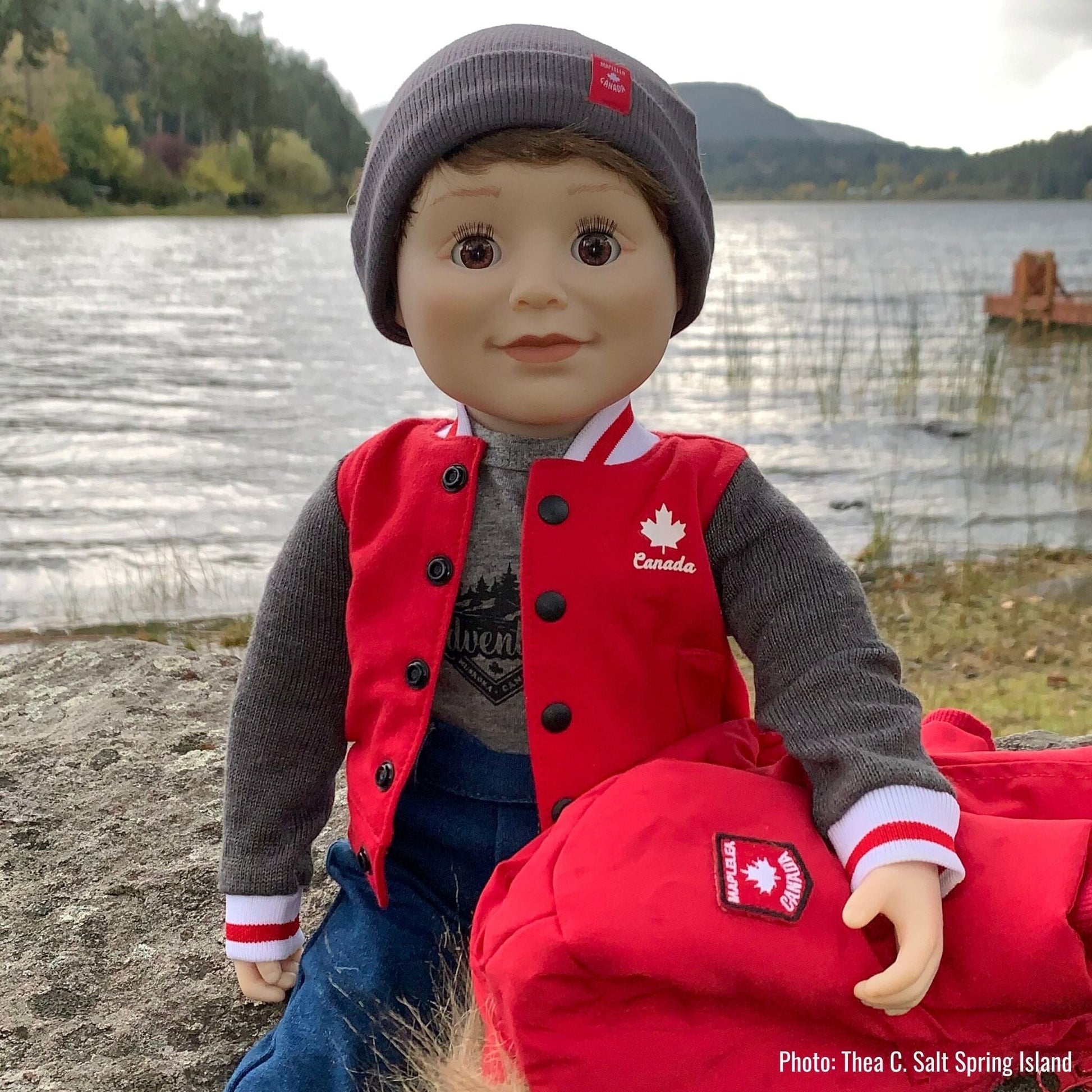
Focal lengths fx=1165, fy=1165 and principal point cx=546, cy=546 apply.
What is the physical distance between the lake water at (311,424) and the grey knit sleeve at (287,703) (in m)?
2.11

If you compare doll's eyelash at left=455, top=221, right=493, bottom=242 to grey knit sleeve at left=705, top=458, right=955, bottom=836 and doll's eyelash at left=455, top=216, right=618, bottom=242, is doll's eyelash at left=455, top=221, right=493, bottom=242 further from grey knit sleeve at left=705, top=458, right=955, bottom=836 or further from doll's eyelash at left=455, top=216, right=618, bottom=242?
grey knit sleeve at left=705, top=458, right=955, bottom=836

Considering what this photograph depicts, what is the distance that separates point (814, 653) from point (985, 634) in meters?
2.39

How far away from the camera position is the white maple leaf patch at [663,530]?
4.51 ft

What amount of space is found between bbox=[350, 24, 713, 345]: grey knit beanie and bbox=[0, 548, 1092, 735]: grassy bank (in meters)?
1.68

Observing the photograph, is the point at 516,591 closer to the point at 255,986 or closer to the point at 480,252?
the point at 480,252

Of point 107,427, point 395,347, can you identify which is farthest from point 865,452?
point 395,347

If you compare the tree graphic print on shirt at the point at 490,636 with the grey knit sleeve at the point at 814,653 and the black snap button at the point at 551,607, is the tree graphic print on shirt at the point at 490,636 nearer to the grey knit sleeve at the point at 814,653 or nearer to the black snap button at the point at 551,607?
the black snap button at the point at 551,607

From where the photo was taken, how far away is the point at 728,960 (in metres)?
1.10

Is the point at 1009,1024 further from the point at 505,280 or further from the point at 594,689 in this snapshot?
the point at 505,280

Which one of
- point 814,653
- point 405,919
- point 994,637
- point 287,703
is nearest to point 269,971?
point 405,919

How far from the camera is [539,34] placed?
1347 mm

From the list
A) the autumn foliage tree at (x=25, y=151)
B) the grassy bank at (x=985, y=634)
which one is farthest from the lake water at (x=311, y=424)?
the autumn foliage tree at (x=25, y=151)

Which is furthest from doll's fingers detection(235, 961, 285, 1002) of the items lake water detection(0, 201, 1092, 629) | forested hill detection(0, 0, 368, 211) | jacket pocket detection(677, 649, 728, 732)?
forested hill detection(0, 0, 368, 211)

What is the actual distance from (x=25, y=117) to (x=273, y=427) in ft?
86.0
